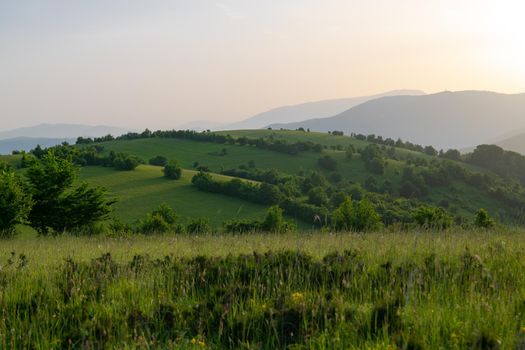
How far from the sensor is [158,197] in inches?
3730

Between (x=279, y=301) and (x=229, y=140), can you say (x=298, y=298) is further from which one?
(x=229, y=140)

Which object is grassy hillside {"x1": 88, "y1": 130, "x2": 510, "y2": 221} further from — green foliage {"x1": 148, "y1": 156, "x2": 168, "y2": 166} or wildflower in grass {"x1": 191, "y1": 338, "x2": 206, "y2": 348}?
wildflower in grass {"x1": 191, "y1": 338, "x2": 206, "y2": 348}

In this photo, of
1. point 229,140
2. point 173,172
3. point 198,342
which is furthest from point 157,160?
point 198,342

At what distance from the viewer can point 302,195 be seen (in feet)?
362

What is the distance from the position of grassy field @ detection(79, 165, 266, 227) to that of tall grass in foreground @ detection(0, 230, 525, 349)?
71087 millimetres

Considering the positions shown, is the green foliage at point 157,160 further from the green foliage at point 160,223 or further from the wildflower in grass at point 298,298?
the wildflower in grass at point 298,298

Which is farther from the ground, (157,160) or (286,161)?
(157,160)

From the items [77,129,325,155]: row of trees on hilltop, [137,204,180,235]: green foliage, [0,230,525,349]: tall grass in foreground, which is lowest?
[137,204,180,235]: green foliage

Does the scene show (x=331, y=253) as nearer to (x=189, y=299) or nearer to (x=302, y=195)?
(x=189, y=299)

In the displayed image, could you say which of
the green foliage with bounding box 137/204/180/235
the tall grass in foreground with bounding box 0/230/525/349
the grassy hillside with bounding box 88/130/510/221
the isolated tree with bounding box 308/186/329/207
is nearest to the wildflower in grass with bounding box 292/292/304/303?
the tall grass in foreground with bounding box 0/230/525/349

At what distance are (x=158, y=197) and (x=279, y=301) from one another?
3618 inches

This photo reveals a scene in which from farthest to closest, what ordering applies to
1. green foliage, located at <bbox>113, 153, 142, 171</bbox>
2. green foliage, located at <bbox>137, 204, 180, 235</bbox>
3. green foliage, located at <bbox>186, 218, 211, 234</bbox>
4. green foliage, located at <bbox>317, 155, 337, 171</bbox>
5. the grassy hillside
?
green foliage, located at <bbox>317, 155, 337, 171</bbox> < the grassy hillside < green foliage, located at <bbox>113, 153, 142, 171</bbox> < green foliage, located at <bbox>137, 204, 180, 235</bbox> < green foliage, located at <bbox>186, 218, 211, 234</bbox>

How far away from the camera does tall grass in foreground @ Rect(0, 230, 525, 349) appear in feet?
15.0

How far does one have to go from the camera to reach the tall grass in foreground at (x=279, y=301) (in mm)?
4574
